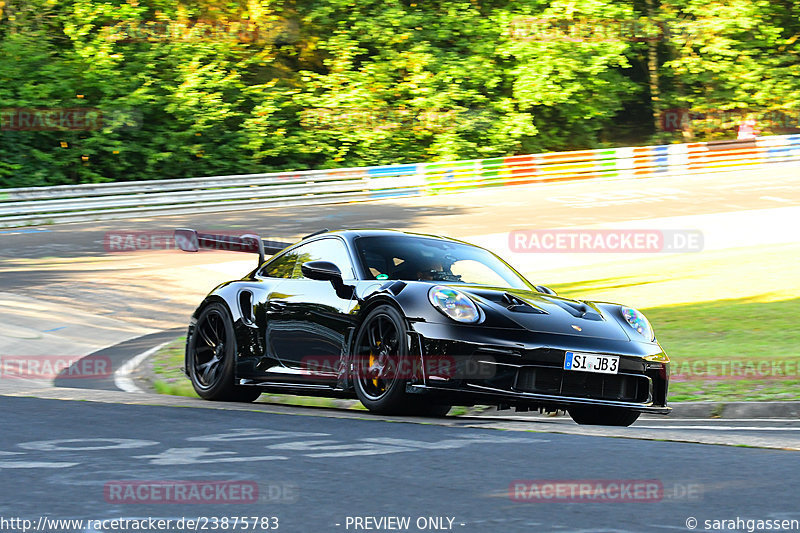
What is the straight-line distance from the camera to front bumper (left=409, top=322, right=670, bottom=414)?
7.08m

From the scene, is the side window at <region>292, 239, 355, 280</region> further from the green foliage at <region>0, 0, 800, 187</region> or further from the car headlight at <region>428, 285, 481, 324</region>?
the green foliage at <region>0, 0, 800, 187</region>

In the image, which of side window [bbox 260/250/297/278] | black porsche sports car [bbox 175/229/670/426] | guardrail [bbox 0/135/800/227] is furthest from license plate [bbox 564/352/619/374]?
guardrail [bbox 0/135/800/227]

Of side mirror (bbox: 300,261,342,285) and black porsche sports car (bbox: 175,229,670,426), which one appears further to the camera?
side mirror (bbox: 300,261,342,285)

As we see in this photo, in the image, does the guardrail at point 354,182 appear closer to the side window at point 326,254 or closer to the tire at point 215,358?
the tire at point 215,358

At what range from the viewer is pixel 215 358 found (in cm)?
899

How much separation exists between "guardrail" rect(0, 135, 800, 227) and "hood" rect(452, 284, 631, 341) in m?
21.1

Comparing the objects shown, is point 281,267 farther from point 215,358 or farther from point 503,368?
point 503,368

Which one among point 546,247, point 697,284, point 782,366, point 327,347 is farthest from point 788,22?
point 327,347

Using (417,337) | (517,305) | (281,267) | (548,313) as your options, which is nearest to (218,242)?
(281,267)

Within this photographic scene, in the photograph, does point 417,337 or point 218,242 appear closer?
point 417,337

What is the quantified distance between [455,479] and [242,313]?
4.02 m

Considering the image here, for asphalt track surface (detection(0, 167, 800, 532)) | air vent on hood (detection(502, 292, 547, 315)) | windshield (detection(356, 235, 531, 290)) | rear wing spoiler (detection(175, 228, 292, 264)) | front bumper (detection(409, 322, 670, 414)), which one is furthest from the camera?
rear wing spoiler (detection(175, 228, 292, 264))

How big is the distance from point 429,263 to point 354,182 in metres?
24.2

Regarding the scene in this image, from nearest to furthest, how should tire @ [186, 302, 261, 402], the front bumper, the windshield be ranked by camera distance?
1. the front bumper
2. the windshield
3. tire @ [186, 302, 261, 402]
